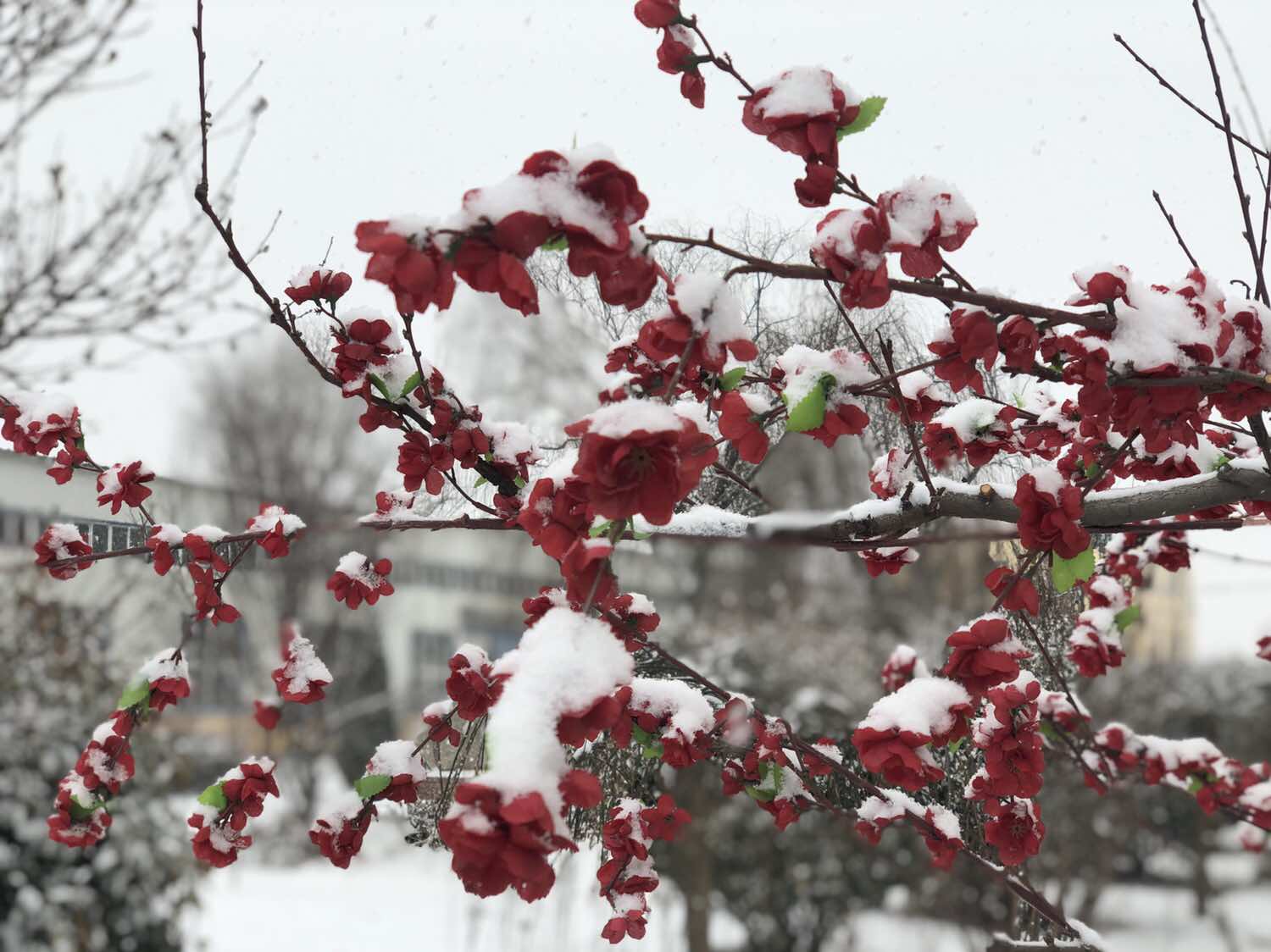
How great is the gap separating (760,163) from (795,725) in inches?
118

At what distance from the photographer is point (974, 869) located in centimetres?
503

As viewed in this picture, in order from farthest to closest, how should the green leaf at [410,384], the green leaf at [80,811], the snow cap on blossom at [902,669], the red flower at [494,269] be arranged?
1. the snow cap on blossom at [902,669]
2. the green leaf at [80,811]
3. the green leaf at [410,384]
4. the red flower at [494,269]

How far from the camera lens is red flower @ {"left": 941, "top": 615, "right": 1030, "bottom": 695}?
999mm

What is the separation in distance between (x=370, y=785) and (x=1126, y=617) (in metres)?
1.44

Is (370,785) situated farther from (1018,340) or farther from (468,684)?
(1018,340)

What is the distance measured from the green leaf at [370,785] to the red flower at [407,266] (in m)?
0.91

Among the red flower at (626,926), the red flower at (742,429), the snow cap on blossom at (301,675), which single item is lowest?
the red flower at (626,926)

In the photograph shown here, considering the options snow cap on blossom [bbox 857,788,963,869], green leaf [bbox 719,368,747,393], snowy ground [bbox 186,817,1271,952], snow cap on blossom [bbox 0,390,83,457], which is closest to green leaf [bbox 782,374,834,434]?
green leaf [bbox 719,368,747,393]

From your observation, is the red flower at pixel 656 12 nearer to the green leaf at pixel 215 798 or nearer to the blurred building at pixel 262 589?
the blurred building at pixel 262 589

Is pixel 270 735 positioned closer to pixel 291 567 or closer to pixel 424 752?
pixel 291 567

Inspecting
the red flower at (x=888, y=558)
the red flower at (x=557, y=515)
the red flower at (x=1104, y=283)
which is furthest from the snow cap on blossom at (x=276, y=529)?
the red flower at (x=1104, y=283)

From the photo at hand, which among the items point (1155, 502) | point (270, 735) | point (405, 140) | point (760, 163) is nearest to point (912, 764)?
point (1155, 502)

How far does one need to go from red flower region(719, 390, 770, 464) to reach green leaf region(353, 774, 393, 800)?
75cm

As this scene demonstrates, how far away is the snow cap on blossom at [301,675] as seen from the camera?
1635 mm
